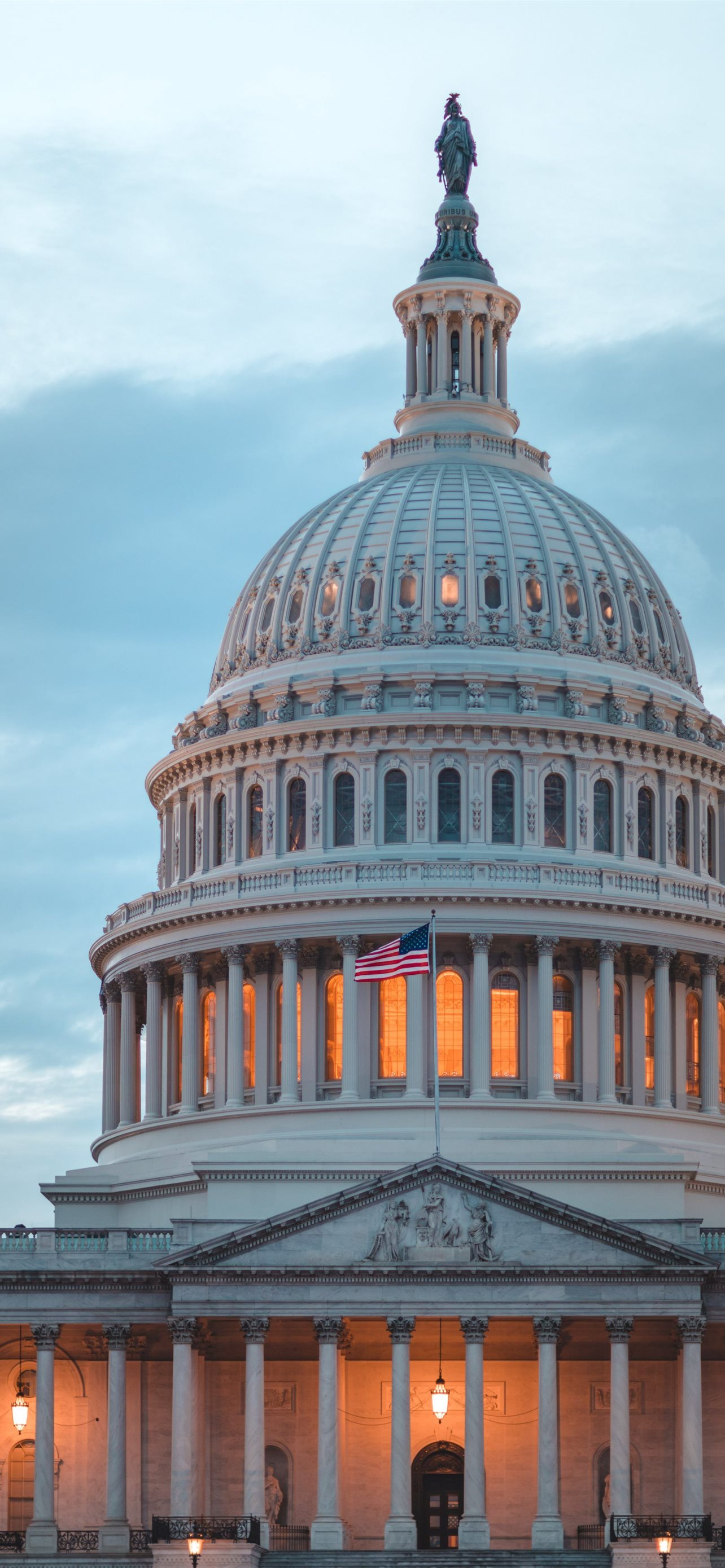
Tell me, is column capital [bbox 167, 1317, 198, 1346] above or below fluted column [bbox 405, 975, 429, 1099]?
below

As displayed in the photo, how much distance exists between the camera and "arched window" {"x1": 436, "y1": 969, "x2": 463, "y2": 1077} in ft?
364

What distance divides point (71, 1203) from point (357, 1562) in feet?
77.7

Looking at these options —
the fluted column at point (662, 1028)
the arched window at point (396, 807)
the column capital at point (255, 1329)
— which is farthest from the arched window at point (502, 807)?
the column capital at point (255, 1329)

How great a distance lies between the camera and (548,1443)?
92812 mm

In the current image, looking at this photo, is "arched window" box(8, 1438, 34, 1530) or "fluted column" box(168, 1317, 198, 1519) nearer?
"fluted column" box(168, 1317, 198, 1519)

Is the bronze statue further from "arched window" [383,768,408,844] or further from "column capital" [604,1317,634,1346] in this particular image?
"column capital" [604,1317,634,1346]

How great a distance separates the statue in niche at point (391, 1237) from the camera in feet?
308

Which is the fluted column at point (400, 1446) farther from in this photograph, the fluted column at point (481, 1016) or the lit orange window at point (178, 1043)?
the lit orange window at point (178, 1043)

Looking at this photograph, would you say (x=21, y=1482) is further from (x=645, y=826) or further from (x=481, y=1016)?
(x=645, y=826)

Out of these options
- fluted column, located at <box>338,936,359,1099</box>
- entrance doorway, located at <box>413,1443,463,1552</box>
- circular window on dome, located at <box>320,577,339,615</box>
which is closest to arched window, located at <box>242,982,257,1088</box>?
fluted column, located at <box>338,936,359,1099</box>

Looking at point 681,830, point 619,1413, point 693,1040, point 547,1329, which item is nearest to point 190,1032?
point 693,1040

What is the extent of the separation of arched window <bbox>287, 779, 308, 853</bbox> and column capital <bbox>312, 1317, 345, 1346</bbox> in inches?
1007

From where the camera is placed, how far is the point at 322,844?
115 metres

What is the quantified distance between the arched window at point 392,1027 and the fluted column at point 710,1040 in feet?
36.9
